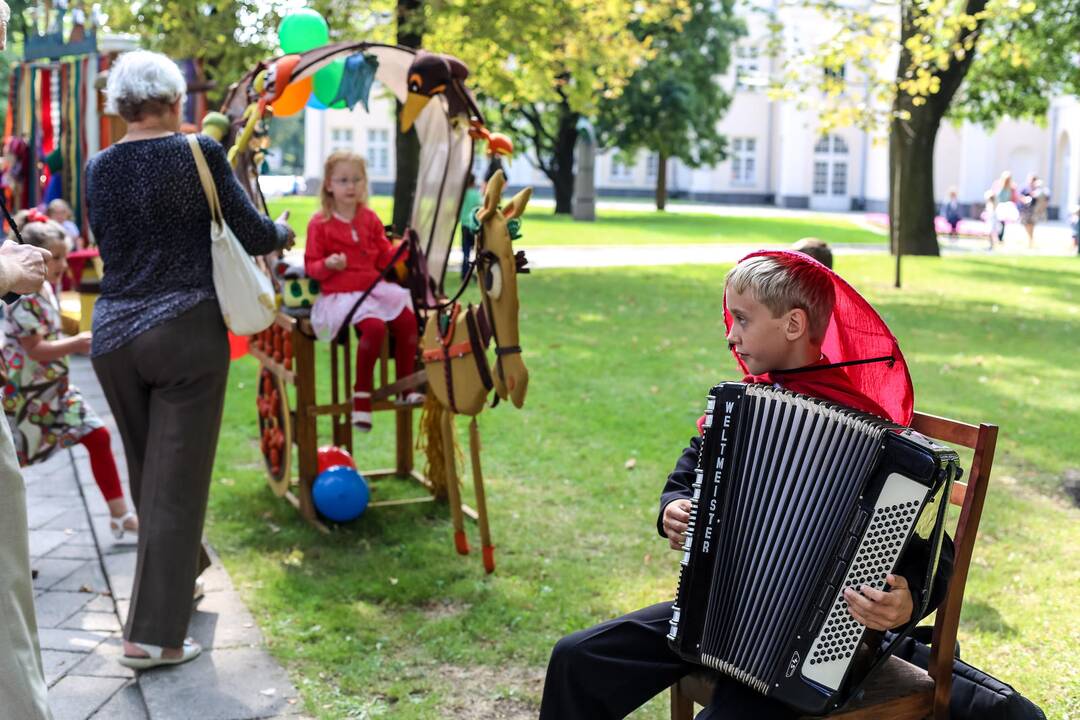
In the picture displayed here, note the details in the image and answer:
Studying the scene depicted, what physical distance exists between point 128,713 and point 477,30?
1302 centimetres

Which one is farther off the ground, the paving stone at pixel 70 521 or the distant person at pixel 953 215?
the distant person at pixel 953 215

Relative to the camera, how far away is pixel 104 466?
5.95m

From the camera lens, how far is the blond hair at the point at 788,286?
3.11 metres

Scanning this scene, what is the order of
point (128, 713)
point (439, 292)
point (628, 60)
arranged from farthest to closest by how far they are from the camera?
1. point (628, 60)
2. point (439, 292)
3. point (128, 713)

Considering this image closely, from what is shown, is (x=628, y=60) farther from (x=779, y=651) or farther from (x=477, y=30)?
(x=779, y=651)

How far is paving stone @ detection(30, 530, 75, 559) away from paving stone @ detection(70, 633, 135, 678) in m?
1.30

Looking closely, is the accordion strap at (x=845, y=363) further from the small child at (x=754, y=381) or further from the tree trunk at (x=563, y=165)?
the tree trunk at (x=563, y=165)

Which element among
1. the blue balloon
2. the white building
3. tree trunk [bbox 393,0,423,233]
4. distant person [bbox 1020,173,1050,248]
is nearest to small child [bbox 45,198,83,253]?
tree trunk [bbox 393,0,423,233]

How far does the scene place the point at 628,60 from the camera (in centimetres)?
1919

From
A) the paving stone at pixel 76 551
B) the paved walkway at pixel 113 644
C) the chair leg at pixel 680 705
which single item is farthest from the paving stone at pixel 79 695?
the chair leg at pixel 680 705

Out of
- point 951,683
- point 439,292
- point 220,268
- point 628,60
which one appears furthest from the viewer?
point 628,60

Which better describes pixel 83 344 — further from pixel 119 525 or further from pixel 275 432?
pixel 275 432

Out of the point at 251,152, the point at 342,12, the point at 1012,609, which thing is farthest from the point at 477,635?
the point at 342,12

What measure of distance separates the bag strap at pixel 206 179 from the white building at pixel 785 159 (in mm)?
47474
